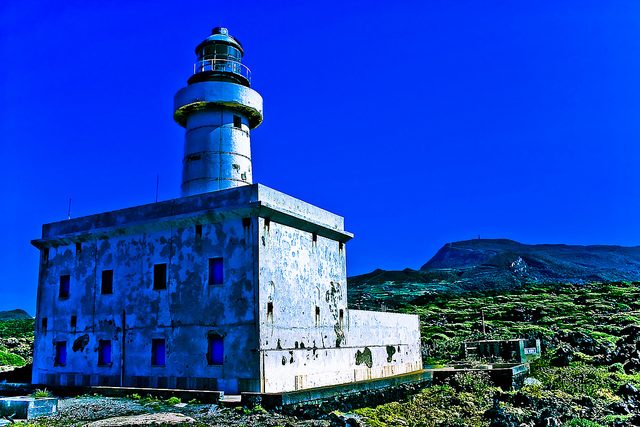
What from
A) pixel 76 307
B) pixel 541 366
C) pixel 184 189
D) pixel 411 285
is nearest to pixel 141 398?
pixel 76 307

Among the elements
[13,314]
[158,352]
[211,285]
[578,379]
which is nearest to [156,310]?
[158,352]

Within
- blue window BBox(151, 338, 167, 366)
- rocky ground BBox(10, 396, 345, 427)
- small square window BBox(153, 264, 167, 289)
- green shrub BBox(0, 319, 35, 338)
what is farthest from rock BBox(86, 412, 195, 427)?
green shrub BBox(0, 319, 35, 338)

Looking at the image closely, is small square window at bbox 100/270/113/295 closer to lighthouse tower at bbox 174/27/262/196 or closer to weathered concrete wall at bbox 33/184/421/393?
weathered concrete wall at bbox 33/184/421/393

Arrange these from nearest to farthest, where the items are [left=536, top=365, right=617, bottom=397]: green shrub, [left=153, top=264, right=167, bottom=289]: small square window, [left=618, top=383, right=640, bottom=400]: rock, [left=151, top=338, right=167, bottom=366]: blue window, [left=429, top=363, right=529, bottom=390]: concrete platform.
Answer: [left=151, top=338, right=167, bottom=366]: blue window < [left=153, top=264, right=167, bottom=289]: small square window < [left=618, top=383, right=640, bottom=400]: rock < [left=536, top=365, right=617, bottom=397]: green shrub < [left=429, top=363, right=529, bottom=390]: concrete platform

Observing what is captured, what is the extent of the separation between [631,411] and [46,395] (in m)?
16.4

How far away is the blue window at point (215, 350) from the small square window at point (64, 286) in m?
6.60

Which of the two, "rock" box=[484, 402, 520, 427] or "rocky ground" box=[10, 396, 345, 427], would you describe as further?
"rock" box=[484, 402, 520, 427]

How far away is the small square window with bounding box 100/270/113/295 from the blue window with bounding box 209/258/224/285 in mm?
4034

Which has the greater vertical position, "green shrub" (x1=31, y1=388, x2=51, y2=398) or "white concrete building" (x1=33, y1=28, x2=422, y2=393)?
"white concrete building" (x1=33, y1=28, x2=422, y2=393)

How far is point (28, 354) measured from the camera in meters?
32.1

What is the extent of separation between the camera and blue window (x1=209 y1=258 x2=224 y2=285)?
16.7m

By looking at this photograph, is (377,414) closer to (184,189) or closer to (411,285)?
(184,189)

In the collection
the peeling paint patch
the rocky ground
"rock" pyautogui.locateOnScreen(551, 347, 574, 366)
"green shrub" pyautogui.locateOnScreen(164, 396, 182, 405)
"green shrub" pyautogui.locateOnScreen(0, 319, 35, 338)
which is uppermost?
"green shrub" pyautogui.locateOnScreen(0, 319, 35, 338)

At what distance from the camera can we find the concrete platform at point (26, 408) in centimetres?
1242
